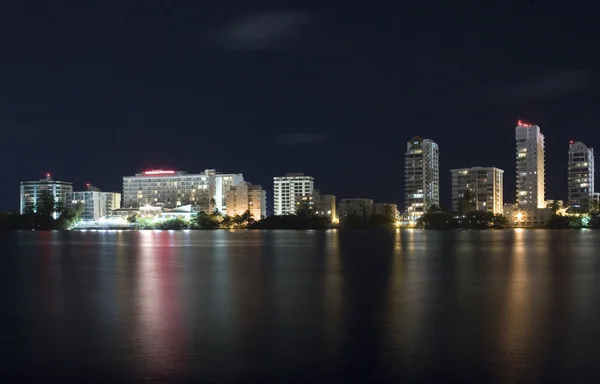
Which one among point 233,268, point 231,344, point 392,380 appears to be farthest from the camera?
point 233,268

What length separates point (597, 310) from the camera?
28.9m

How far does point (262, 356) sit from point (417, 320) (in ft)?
28.0

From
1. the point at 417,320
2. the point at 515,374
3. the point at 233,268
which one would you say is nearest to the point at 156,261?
the point at 233,268

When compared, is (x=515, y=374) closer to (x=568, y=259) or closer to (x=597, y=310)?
(x=597, y=310)

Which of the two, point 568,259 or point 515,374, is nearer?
point 515,374

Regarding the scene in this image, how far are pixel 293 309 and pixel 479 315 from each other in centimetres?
759

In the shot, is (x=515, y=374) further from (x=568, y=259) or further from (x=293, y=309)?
(x=568, y=259)

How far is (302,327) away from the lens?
24953 mm

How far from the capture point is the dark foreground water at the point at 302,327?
18.4 m

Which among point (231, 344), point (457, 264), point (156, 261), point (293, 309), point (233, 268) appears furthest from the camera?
point (156, 261)

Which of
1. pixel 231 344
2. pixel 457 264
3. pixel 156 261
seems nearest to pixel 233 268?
pixel 156 261

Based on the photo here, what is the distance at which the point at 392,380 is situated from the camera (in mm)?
17344

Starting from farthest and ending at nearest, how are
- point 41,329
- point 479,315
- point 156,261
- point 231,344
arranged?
1. point 156,261
2. point 479,315
3. point 41,329
4. point 231,344

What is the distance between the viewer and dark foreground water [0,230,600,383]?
18.4 meters
